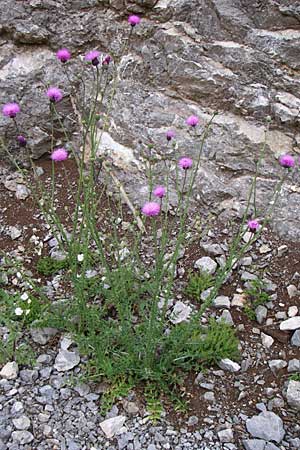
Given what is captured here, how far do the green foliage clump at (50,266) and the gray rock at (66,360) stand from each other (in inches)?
22.8

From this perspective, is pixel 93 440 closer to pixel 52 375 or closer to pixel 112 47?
pixel 52 375

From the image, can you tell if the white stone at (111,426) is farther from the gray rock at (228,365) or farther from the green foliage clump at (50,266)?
the green foliage clump at (50,266)

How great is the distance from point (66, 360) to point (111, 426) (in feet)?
1.38

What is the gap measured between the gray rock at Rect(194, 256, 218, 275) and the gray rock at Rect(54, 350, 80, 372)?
86cm

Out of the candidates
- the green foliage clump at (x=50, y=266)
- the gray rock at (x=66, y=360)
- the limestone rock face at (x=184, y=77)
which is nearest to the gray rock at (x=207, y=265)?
Result: the limestone rock face at (x=184, y=77)

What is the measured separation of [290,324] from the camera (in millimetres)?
2951

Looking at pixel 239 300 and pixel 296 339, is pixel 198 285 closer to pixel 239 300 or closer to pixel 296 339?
Answer: pixel 239 300

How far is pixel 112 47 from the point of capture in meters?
3.87

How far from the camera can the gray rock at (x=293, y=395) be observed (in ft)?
8.57

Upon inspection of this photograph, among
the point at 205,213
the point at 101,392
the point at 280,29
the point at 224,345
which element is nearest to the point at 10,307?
the point at 101,392

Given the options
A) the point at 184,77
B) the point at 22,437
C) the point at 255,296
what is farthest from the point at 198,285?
the point at 184,77

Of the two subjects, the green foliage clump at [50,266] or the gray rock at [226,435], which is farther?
the green foliage clump at [50,266]

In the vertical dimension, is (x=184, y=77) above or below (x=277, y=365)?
above

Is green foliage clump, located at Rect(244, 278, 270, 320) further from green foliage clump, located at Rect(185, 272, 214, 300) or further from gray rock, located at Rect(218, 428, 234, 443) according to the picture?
gray rock, located at Rect(218, 428, 234, 443)
